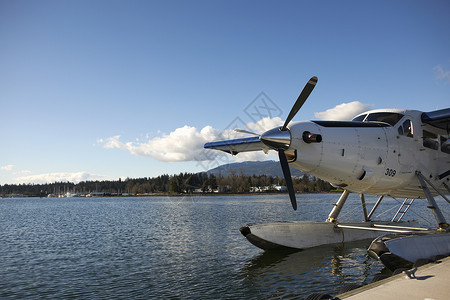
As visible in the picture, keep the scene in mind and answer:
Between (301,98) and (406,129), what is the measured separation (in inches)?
155

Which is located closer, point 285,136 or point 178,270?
point 285,136

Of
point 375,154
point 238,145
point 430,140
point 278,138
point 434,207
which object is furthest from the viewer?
point 238,145

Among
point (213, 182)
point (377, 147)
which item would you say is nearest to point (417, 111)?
point (377, 147)

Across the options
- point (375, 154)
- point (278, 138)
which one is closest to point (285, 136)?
point (278, 138)

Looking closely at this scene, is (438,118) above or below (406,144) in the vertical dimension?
above

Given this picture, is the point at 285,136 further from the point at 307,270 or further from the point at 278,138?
the point at 307,270

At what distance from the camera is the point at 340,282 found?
26.7 feet

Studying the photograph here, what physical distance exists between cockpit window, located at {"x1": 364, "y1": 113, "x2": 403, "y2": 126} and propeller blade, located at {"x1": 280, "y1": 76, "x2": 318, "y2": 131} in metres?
3.05

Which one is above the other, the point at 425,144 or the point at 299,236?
the point at 425,144

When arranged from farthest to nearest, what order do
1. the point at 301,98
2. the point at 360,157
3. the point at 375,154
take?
the point at 375,154, the point at 360,157, the point at 301,98

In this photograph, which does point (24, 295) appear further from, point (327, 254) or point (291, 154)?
point (327, 254)

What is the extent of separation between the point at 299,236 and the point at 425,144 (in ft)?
16.4

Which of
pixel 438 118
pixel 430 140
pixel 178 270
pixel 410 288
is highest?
pixel 438 118

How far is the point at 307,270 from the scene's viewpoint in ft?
30.4
